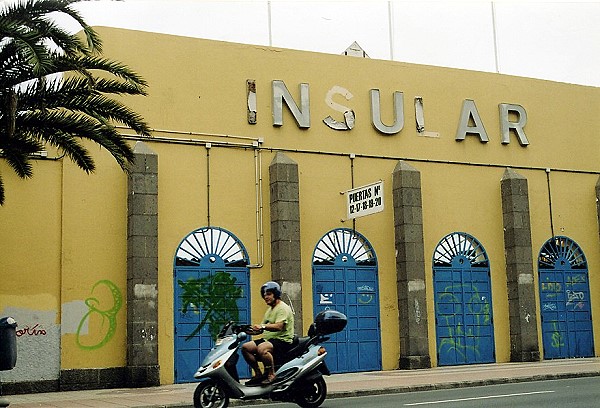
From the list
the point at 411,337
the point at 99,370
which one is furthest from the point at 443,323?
the point at 99,370

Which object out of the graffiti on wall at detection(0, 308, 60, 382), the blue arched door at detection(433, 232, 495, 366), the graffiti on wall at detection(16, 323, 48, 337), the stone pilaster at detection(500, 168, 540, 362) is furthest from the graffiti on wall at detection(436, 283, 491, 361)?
the graffiti on wall at detection(16, 323, 48, 337)

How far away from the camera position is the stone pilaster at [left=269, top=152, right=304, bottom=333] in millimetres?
20250

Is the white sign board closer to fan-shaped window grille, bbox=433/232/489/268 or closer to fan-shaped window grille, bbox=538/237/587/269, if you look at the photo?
fan-shaped window grille, bbox=433/232/489/268

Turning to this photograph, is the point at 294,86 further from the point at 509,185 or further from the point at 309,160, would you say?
the point at 509,185

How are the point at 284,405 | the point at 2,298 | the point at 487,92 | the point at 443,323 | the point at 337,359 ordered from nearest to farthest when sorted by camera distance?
the point at 284,405 < the point at 2,298 < the point at 337,359 < the point at 443,323 < the point at 487,92

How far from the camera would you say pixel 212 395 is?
11.4 metres

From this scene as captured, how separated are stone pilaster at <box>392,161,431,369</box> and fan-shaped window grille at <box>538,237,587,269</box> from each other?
14.0ft

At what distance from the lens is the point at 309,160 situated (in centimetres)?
2161

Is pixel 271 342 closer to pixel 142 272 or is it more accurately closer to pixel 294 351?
pixel 294 351

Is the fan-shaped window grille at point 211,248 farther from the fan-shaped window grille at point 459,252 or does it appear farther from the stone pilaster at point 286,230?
the fan-shaped window grille at point 459,252

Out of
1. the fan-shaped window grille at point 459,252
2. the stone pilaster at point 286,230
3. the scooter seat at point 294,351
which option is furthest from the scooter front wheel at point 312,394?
the fan-shaped window grille at point 459,252

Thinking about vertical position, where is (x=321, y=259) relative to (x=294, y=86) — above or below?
below

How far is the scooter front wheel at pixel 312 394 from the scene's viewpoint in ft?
38.9

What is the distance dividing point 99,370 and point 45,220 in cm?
337
